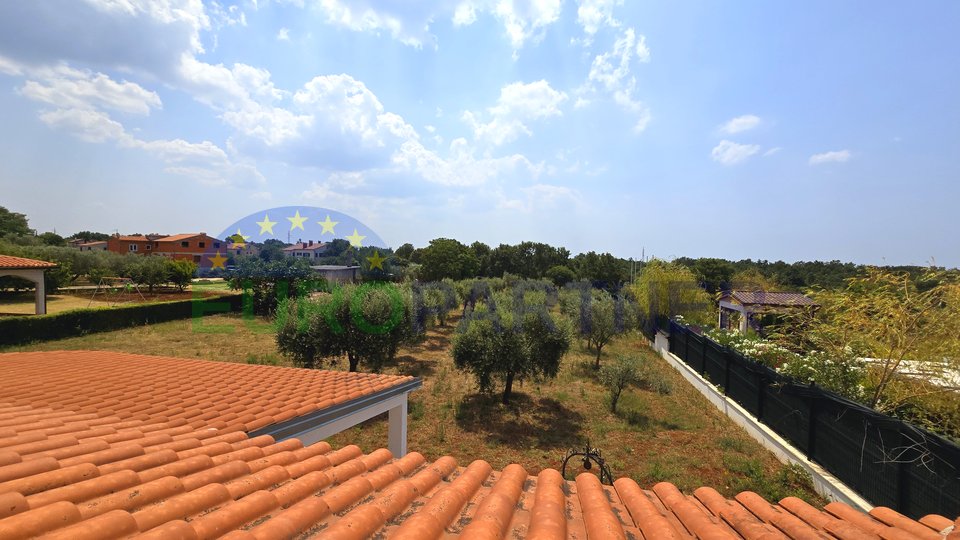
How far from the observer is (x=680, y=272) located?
2666 cm

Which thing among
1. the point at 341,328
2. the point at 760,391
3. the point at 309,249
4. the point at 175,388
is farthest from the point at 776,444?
the point at 309,249

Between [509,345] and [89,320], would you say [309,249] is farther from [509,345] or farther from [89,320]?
[509,345]

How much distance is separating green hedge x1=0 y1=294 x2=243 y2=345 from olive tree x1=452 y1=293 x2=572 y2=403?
21.1 meters

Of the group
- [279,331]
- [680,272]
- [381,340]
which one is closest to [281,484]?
[381,340]

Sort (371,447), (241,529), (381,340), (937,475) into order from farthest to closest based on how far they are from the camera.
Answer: (381,340) < (371,447) < (937,475) < (241,529)

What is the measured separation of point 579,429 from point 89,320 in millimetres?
26192

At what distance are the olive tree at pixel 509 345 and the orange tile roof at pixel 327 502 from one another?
941cm

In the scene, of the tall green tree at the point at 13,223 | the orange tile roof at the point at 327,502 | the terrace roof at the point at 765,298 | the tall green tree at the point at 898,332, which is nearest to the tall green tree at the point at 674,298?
the terrace roof at the point at 765,298

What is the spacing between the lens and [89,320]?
851 inches

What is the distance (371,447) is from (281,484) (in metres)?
7.64

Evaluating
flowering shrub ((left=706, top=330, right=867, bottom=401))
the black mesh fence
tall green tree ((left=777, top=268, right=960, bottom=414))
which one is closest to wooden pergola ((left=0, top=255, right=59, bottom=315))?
the black mesh fence

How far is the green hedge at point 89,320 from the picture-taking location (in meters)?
18.4

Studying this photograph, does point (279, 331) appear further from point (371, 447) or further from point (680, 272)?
point (680, 272)

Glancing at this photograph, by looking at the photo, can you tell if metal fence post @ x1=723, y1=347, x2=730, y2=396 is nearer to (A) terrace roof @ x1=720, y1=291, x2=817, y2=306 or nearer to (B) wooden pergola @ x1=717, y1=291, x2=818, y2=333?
(B) wooden pergola @ x1=717, y1=291, x2=818, y2=333
